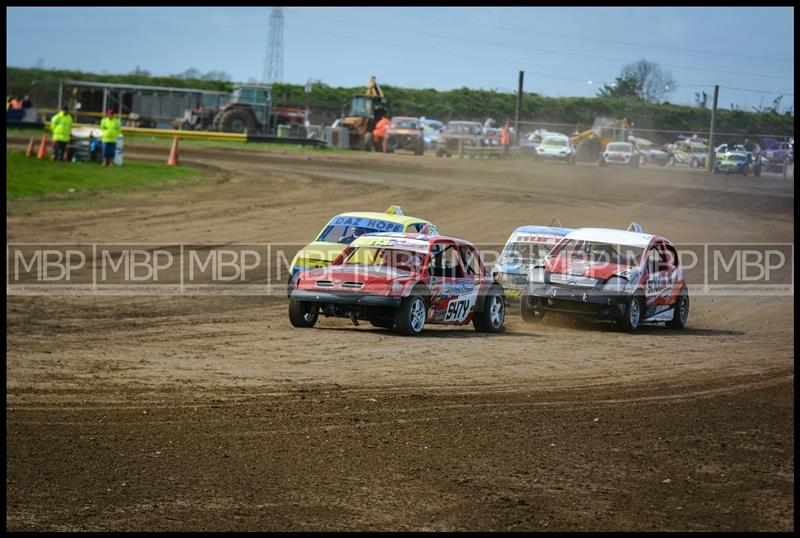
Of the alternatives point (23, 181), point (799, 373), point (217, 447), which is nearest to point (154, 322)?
point (217, 447)

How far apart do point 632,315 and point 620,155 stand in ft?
108

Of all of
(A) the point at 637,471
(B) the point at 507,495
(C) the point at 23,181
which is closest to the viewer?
(B) the point at 507,495

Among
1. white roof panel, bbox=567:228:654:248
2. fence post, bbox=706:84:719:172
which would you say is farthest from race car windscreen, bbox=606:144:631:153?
white roof panel, bbox=567:228:654:248

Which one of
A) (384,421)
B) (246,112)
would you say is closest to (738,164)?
(246,112)

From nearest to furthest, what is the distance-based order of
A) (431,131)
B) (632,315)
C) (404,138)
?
(632,315)
(404,138)
(431,131)

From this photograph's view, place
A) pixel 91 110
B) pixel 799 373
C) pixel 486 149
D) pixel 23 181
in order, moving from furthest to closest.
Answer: pixel 91 110, pixel 486 149, pixel 23 181, pixel 799 373

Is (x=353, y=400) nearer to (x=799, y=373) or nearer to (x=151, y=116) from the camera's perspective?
(x=799, y=373)

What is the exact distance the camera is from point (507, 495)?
26.3ft

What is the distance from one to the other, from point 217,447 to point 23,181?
24.6 m

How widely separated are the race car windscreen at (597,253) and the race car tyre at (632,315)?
56cm

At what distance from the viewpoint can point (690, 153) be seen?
149ft

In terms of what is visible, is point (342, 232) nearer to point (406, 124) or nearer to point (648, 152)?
point (648, 152)

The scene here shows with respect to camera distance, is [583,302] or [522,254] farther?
[522,254]

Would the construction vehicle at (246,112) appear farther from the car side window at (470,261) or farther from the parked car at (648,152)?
the car side window at (470,261)
